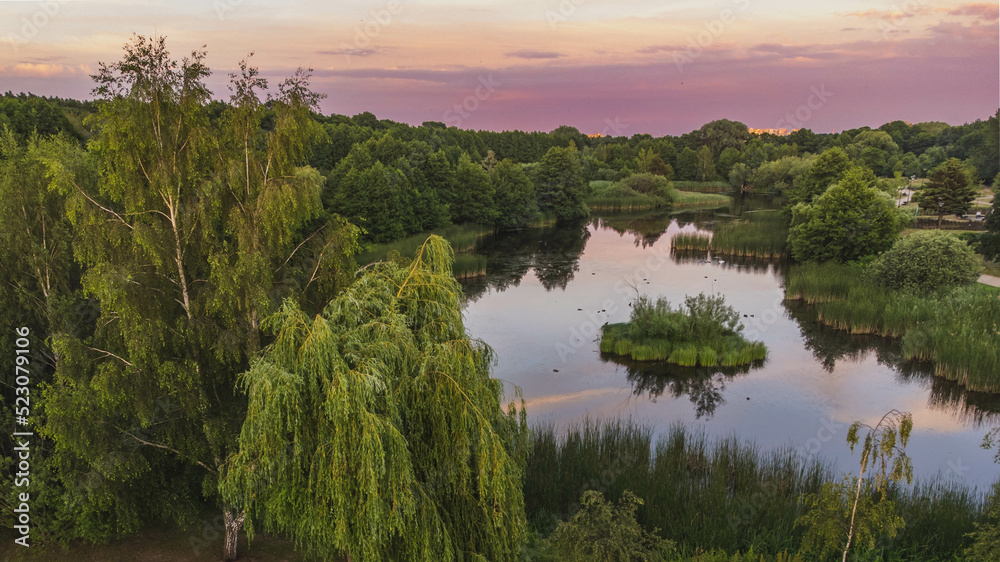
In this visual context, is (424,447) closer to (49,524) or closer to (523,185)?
(49,524)

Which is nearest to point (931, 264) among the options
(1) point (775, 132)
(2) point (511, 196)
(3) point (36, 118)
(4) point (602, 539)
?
(4) point (602, 539)

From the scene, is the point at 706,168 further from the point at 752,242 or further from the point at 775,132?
the point at 752,242

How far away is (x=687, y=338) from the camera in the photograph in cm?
2267

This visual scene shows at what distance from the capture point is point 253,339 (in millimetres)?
8859

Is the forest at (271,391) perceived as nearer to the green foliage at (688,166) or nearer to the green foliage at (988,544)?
the green foliage at (988,544)

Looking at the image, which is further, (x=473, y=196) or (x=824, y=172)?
(x=473, y=196)

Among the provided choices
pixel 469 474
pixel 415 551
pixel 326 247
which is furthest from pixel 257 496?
pixel 326 247

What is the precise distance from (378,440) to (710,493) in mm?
7830

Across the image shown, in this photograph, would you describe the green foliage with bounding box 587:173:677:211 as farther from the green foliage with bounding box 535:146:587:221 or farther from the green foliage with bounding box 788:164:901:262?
the green foliage with bounding box 788:164:901:262

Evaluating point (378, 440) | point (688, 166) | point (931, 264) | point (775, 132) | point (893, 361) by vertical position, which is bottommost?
point (893, 361)

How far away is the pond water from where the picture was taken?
16.8 meters

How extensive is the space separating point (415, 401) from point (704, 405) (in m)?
14.0

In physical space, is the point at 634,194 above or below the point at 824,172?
below

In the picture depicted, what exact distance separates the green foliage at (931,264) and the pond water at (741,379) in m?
4.29
